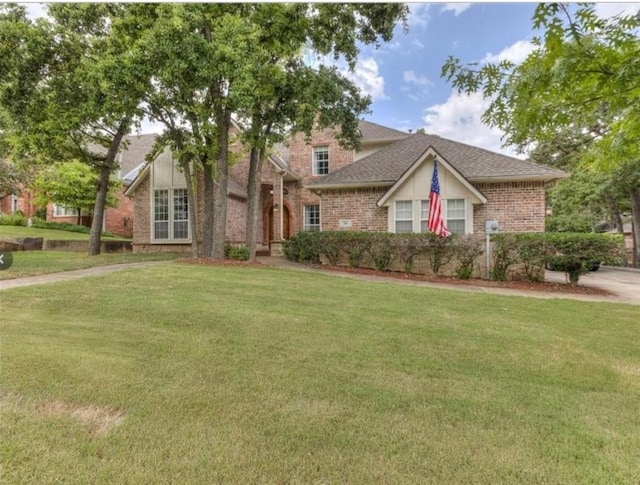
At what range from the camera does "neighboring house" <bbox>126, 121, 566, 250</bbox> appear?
531 inches

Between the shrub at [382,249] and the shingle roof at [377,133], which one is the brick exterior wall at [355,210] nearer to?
the shrub at [382,249]

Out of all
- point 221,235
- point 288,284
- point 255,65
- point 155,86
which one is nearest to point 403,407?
point 288,284

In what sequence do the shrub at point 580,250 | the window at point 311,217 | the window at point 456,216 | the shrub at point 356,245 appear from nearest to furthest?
the shrub at point 580,250 < the shrub at point 356,245 < the window at point 456,216 < the window at point 311,217

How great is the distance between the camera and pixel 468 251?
39.5 feet

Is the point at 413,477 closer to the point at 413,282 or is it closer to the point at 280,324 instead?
the point at 280,324

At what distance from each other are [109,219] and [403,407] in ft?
96.5

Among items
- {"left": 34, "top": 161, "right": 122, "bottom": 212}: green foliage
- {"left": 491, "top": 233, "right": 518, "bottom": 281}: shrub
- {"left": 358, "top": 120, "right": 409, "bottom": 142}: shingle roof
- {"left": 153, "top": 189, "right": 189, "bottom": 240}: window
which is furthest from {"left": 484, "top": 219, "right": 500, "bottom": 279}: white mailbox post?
{"left": 34, "top": 161, "right": 122, "bottom": 212}: green foliage

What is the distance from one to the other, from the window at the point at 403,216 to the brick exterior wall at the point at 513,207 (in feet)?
7.67

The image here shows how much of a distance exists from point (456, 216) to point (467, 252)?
7.57 ft

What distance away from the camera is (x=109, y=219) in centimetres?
2736

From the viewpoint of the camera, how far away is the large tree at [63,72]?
10.1 m

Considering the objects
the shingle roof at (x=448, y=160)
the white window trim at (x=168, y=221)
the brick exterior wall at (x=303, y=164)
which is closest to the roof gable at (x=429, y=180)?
the shingle roof at (x=448, y=160)

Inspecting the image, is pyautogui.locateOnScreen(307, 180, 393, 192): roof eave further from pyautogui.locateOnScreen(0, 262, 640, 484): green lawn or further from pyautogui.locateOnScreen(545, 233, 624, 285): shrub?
pyautogui.locateOnScreen(0, 262, 640, 484): green lawn

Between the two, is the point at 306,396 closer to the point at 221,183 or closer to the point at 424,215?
the point at 221,183
